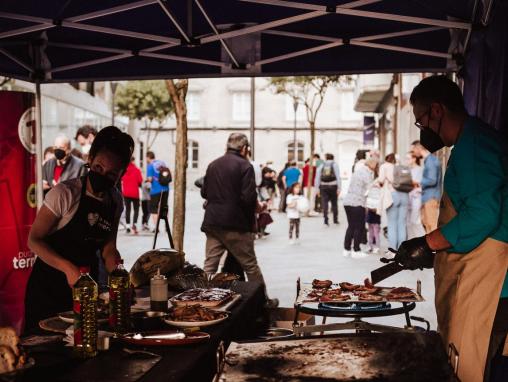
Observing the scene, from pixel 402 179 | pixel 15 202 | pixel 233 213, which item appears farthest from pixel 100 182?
pixel 402 179

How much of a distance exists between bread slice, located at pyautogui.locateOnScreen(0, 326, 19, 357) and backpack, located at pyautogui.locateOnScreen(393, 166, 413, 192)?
11.0 m

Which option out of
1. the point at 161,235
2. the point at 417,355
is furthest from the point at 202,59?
the point at 161,235

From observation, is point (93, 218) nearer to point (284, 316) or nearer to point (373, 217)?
point (284, 316)

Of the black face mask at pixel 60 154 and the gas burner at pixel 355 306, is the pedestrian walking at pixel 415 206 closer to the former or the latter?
the black face mask at pixel 60 154

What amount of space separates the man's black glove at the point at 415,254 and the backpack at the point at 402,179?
9.38 metres

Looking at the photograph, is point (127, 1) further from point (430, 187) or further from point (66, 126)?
point (66, 126)

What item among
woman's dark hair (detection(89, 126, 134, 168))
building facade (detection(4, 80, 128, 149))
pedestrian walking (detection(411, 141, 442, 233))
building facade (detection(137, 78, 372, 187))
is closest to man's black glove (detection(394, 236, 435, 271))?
woman's dark hair (detection(89, 126, 134, 168))

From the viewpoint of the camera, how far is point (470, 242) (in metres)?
3.39

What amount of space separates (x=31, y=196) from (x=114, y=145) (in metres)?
2.99

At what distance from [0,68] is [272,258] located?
7.96 meters

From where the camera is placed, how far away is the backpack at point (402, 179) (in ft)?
42.4

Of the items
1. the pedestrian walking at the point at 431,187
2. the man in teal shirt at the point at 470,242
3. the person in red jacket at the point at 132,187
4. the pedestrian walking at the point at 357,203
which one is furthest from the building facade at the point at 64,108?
the man in teal shirt at the point at 470,242

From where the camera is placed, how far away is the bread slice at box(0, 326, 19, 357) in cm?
246

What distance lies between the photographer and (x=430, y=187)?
38.7 feet
